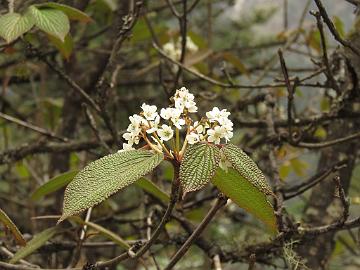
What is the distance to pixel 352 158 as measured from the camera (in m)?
1.44

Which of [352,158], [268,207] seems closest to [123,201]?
[352,158]

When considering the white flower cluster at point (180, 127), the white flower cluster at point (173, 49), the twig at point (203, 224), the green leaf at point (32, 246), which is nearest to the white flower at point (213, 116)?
the white flower cluster at point (180, 127)

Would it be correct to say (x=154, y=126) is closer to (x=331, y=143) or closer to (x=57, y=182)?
(x=57, y=182)

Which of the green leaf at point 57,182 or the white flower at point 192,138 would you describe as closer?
the white flower at point 192,138

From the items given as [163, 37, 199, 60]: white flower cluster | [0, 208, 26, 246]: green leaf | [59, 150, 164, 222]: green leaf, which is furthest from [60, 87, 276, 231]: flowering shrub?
[163, 37, 199, 60]: white flower cluster

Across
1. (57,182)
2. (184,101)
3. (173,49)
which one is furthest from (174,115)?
A: (173,49)

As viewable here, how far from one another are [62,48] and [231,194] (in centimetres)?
70

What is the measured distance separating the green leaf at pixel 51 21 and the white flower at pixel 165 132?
0.36 metres

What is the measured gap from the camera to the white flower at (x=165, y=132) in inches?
28.7

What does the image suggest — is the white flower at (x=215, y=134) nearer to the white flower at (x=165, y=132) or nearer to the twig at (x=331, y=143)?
the white flower at (x=165, y=132)

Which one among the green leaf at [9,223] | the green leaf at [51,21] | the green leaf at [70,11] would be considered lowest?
Answer: the green leaf at [9,223]

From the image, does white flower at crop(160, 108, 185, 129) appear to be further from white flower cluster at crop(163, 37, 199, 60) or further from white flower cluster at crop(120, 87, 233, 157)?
white flower cluster at crop(163, 37, 199, 60)

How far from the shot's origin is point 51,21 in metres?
1.03

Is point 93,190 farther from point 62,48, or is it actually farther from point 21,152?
point 21,152
